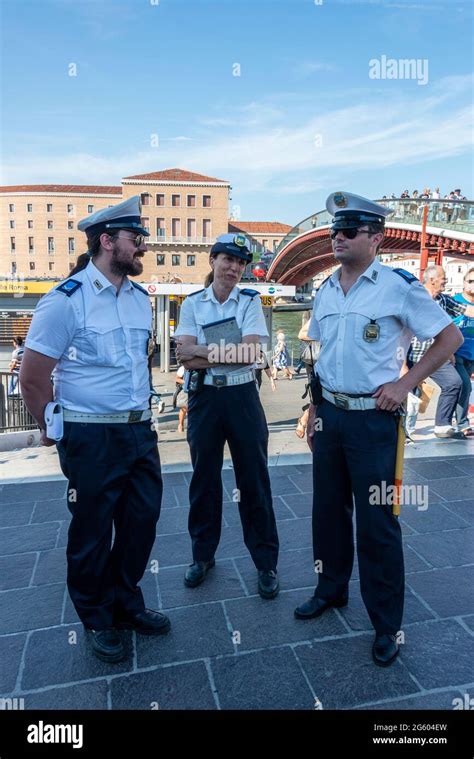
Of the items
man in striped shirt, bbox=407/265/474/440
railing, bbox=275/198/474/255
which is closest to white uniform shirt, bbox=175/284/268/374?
man in striped shirt, bbox=407/265/474/440

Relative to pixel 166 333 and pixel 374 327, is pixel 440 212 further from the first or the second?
pixel 374 327

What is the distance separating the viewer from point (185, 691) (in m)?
2.16

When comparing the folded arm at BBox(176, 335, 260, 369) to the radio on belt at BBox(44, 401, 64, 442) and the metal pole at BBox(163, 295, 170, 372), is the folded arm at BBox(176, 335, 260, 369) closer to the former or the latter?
the radio on belt at BBox(44, 401, 64, 442)

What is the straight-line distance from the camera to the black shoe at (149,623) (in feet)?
8.37

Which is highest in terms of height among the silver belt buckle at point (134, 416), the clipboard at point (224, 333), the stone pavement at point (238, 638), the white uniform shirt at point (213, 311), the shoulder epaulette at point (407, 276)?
the shoulder epaulette at point (407, 276)

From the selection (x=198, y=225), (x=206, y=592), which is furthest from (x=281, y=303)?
(x=206, y=592)

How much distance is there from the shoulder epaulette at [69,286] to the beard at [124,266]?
0.64 feet

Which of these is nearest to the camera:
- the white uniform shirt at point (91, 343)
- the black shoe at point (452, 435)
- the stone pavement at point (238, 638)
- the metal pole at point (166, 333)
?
the stone pavement at point (238, 638)

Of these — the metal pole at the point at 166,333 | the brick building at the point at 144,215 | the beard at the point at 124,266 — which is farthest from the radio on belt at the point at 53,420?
the brick building at the point at 144,215

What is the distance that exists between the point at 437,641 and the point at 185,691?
1193 millimetres

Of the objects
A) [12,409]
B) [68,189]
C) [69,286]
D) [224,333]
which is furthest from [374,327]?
[68,189]

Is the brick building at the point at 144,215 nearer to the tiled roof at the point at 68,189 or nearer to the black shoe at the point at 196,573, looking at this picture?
the tiled roof at the point at 68,189

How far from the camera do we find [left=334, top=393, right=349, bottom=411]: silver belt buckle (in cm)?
243

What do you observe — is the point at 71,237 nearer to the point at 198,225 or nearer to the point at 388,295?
the point at 198,225
